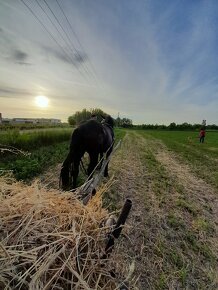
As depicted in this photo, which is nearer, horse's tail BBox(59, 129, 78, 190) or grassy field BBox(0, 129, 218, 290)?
grassy field BBox(0, 129, 218, 290)

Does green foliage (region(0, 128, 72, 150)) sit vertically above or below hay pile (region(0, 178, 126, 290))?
below

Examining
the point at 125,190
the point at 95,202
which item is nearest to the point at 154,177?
the point at 125,190

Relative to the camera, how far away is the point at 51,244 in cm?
137

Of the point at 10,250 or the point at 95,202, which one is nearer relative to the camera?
the point at 10,250

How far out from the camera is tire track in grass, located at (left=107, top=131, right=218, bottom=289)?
10.1 ft

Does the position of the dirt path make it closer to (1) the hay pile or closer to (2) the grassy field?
(2) the grassy field

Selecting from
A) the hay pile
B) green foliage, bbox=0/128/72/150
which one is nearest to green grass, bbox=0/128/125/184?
green foliage, bbox=0/128/72/150

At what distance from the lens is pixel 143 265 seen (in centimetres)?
323

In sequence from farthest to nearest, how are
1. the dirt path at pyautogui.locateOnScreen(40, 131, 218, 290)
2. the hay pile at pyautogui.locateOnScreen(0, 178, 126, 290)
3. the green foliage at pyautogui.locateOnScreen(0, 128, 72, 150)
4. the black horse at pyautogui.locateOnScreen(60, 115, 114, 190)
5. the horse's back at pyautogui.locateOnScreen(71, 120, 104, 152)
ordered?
the green foliage at pyautogui.locateOnScreen(0, 128, 72, 150), the horse's back at pyautogui.locateOnScreen(71, 120, 104, 152), the black horse at pyautogui.locateOnScreen(60, 115, 114, 190), the dirt path at pyautogui.locateOnScreen(40, 131, 218, 290), the hay pile at pyautogui.locateOnScreen(0, 178, 126, 290)

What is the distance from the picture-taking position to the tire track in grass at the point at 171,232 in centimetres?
308

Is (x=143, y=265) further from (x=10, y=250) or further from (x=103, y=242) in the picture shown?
(x=10, y=250)

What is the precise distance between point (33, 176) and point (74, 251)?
7.09 metres

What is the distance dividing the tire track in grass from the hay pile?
40.9 inches

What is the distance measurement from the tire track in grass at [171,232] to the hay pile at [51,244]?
1.04m
